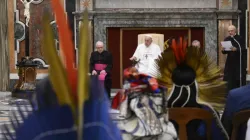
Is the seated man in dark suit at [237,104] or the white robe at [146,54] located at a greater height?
the white robe at [146,54]

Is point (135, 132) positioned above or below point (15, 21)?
below

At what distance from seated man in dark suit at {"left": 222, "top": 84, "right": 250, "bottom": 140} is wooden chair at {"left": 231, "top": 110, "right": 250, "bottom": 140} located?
33mm

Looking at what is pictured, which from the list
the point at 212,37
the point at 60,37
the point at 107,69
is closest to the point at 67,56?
the point at 60,37

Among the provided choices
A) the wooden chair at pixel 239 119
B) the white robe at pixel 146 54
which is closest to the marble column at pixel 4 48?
the white robe at pixel 146 54

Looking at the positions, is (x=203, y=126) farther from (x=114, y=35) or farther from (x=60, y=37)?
(x=114, y=35)

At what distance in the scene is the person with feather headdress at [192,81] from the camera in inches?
175

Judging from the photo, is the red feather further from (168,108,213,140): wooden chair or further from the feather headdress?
the feather headdress

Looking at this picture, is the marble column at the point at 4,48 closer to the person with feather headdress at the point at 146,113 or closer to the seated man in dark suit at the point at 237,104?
the person with feather headdress at the point at 146,113

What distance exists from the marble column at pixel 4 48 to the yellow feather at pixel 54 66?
47.8 feet

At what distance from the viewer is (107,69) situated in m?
12.0

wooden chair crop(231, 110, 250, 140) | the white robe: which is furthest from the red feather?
the white robe

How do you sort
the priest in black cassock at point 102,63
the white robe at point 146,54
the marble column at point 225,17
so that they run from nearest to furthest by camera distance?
the white robe at point 146,54 < the priest in black cassock at point 102,63 < the marble column at point 225,17

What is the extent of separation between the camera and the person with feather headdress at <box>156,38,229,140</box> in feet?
14.6

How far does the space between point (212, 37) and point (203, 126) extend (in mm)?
11249
